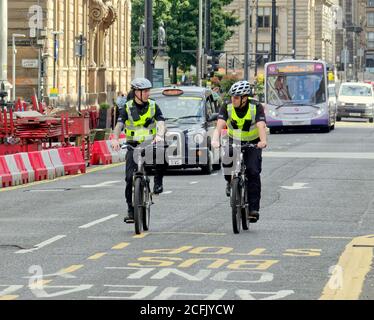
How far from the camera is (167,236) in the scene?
1745 centimetres

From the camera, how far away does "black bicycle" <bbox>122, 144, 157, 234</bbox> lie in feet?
58.3

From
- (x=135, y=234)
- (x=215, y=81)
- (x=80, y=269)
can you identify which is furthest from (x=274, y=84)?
(x=80, y=269)

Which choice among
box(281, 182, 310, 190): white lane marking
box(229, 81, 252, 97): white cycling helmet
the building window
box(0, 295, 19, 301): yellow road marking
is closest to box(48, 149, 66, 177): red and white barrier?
box(281, 182, 310, 190): white lane marking

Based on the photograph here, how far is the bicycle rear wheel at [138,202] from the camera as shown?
1775 centimetres

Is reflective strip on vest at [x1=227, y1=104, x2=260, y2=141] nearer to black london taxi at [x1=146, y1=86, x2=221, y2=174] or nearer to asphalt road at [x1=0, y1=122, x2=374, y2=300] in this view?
asphalt road at [x1=0, y1=122, x2=374, y2=300]

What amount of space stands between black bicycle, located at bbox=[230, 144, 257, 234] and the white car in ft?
181

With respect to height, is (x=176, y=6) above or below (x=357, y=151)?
above

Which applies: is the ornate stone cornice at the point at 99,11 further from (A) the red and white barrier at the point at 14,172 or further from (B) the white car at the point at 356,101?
(A) the red and white barrier at the point at 14,172

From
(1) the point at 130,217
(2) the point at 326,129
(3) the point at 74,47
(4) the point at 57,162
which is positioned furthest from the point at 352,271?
(3) the point at 74,47

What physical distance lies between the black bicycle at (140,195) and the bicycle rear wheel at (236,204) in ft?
3.56
